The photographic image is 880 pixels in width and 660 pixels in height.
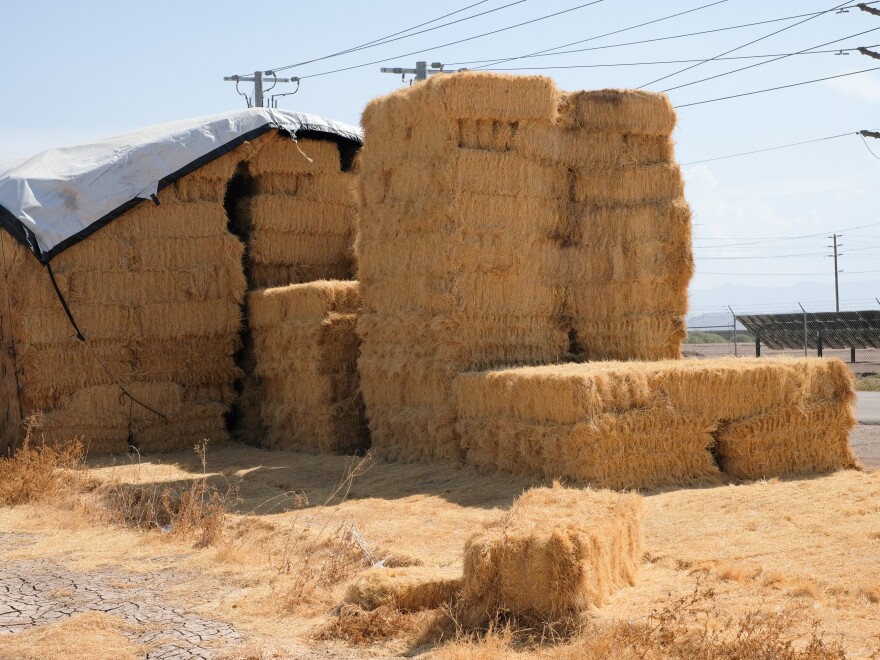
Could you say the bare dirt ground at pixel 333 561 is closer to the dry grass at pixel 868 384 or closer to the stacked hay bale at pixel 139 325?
the stacked hay bale at pixel 139 325

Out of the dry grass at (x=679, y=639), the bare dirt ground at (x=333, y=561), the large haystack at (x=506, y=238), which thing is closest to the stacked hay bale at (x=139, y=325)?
the bare dirt ground at (x=333, y=561)

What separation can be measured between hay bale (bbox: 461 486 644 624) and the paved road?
35.6 feet

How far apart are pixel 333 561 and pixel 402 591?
115 cm

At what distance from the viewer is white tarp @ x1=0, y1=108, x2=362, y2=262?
12.3 metres

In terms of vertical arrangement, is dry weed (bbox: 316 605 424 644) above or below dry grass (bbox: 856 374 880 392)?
above

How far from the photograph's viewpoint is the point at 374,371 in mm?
11203

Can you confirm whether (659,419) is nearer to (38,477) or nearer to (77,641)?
(77,641)

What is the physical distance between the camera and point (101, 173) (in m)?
12.7

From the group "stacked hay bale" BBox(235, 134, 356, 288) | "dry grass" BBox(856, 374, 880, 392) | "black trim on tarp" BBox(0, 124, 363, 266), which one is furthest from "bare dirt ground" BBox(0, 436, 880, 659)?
"dry grass" BBox(856, 374, 880, 392)

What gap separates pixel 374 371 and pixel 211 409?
10.3ft

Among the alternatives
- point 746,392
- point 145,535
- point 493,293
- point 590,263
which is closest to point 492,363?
point 493,293

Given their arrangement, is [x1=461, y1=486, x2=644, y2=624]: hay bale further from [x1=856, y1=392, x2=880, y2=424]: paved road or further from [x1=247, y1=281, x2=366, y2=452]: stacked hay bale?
[x1=856, y1=392, x2=880, y2=424]: paved road

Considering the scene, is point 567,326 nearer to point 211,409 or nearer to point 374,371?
point 374,371

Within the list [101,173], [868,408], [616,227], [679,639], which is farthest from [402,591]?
[868,408]
